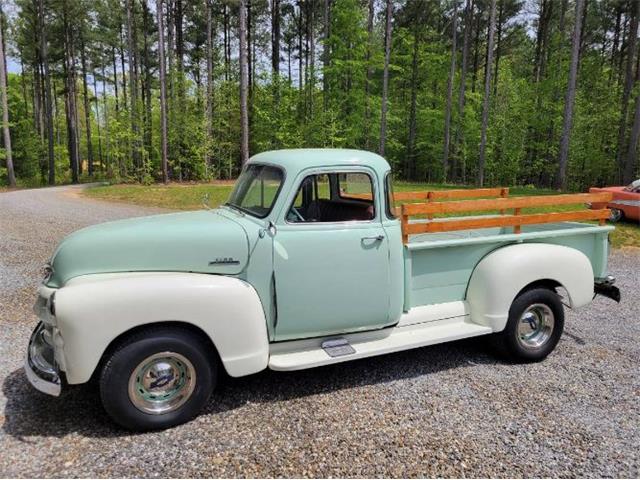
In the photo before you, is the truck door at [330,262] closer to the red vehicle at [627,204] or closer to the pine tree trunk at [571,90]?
the red vehicle at [627,204]

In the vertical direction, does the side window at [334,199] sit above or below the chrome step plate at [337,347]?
above

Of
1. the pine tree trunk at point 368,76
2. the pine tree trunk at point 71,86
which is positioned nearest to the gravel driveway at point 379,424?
the pine tree trunk at point 368,76

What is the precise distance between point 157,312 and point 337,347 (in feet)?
4.87

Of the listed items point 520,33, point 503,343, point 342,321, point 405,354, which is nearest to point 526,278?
point 503,343

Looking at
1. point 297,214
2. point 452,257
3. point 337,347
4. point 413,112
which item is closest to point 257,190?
point 297,214

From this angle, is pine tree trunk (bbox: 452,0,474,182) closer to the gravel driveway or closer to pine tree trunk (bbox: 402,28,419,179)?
pine tree trunk (bbox: 402,28,419,179)

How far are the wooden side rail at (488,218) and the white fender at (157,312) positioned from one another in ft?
5.36

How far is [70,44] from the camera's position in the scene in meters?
33.3

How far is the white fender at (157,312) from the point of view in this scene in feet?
9.33

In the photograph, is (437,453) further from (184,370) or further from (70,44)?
(70,44)

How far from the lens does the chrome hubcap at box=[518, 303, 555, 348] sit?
433 centimetres

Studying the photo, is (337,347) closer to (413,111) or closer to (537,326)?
(537,326)

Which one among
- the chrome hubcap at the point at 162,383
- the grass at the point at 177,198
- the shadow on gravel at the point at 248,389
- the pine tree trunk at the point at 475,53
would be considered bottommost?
the shadow on gravel at the point at 248,389

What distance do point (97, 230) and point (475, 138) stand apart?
102 ft
